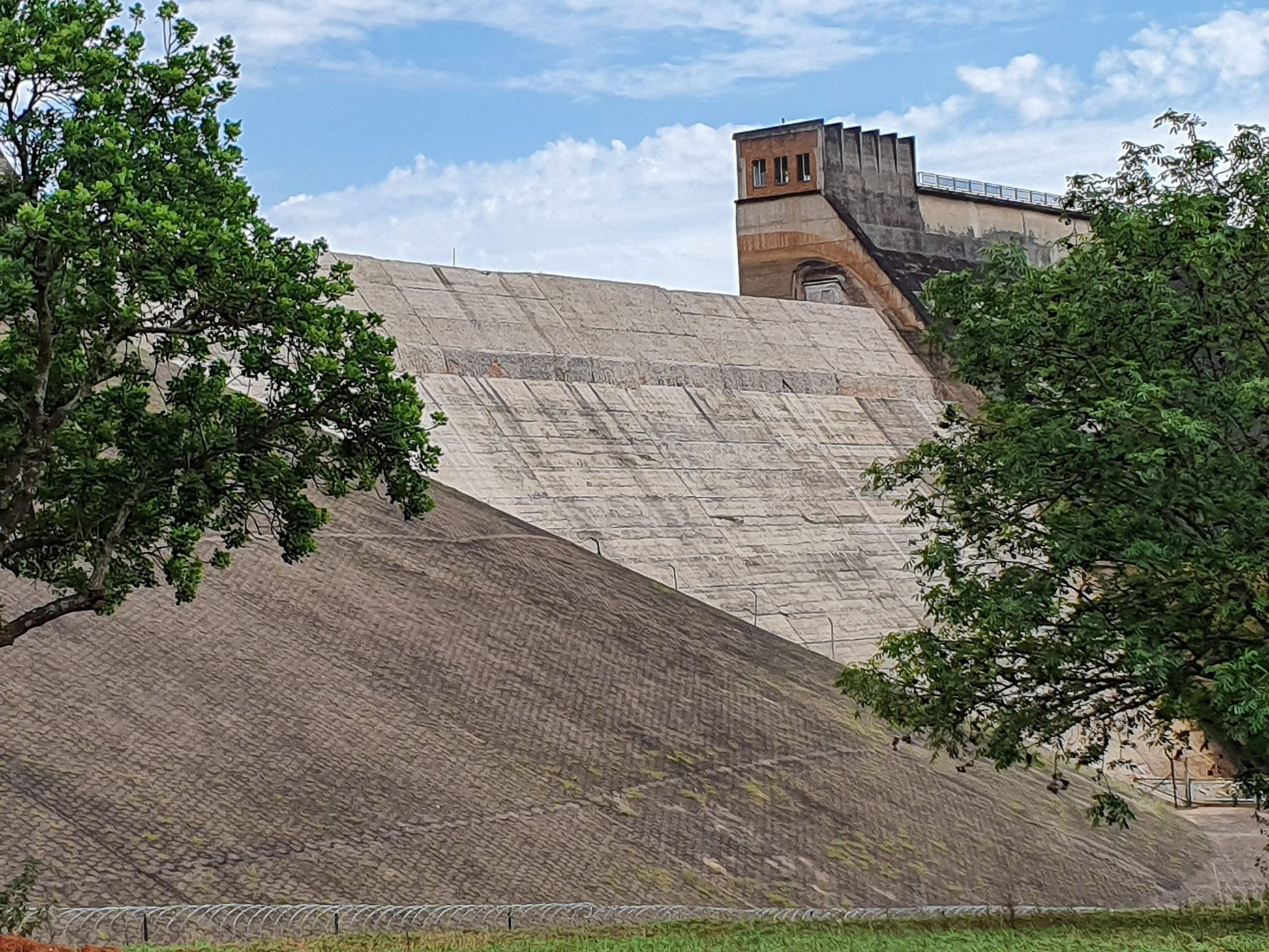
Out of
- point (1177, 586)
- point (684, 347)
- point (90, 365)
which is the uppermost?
point (684, 347)

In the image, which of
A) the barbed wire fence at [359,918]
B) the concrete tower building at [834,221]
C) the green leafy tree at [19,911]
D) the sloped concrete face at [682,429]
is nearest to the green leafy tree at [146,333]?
the green leafy tree at [19,911]

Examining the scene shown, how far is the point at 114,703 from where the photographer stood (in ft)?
66.3

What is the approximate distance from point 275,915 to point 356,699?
6.95 metres

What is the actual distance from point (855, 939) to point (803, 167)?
160 feet

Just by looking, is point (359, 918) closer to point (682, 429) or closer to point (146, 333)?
point (146, 333)

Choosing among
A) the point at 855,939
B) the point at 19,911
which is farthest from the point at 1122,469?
the point at 19,911

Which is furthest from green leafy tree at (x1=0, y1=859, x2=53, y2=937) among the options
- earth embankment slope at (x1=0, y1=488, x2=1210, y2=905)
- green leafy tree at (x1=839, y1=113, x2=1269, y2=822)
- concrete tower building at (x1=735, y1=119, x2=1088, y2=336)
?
concrete tower building at (x1=735, y1=119, x2=1088, y2=336)

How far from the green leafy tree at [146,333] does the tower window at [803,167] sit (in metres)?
50.3

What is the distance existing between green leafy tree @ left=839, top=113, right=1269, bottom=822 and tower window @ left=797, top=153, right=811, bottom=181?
44.1 metres

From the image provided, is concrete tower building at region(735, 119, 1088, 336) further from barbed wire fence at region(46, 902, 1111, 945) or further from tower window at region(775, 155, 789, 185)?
barbed wire fence at region(46, 902, 1111, 945)

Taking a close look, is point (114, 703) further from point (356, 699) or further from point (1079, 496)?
point (1079, 496)

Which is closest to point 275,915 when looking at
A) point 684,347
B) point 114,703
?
point 114,703

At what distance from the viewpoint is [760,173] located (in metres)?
62.4

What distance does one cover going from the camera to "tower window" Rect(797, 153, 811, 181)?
61562 millimetres
